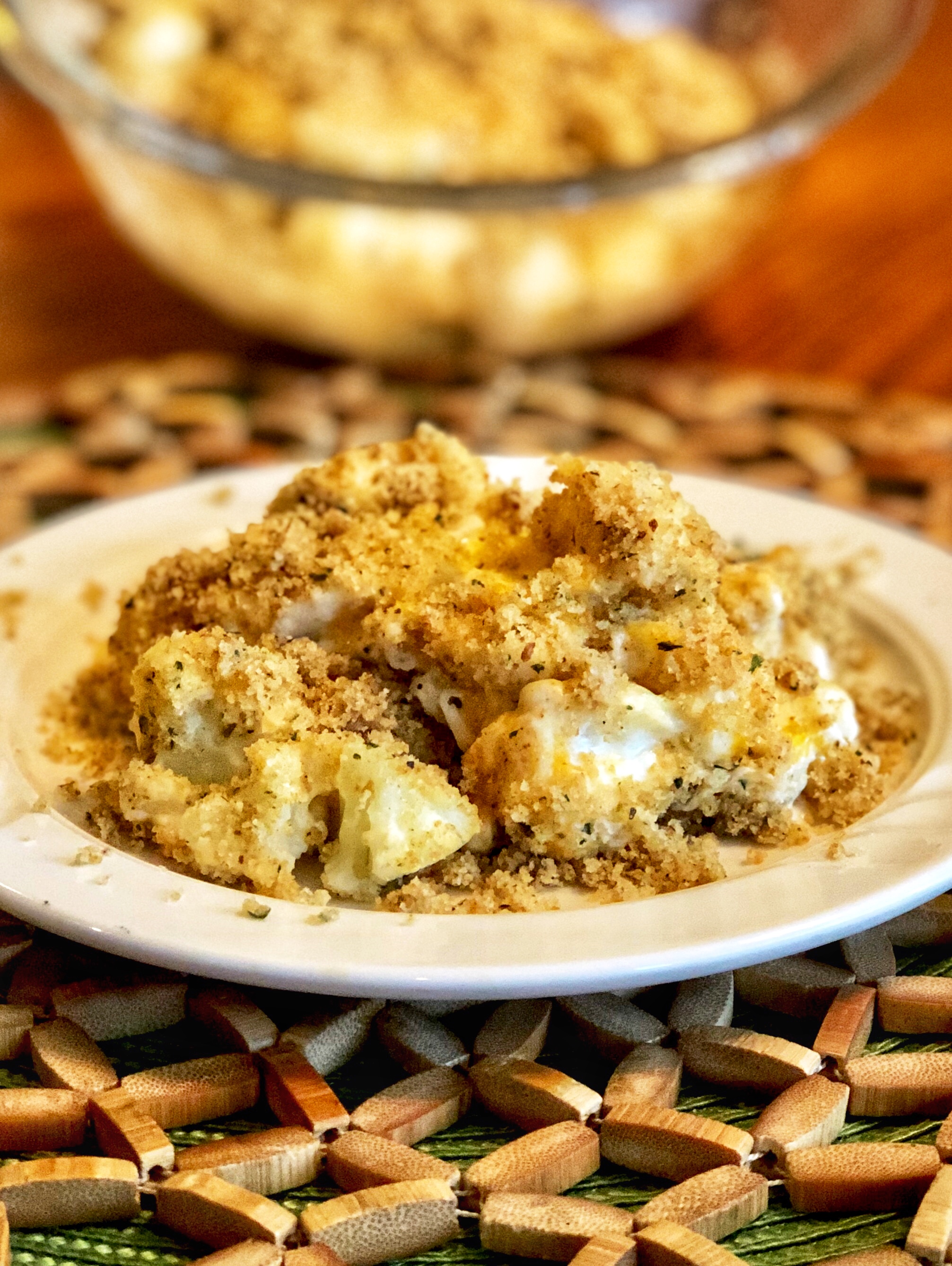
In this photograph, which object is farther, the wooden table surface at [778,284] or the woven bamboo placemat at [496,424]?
the wooden table surface at [778,284]

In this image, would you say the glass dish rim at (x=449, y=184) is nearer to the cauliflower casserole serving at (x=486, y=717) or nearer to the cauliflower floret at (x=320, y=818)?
the cauliflower casserole serving at (x=486, y=717)

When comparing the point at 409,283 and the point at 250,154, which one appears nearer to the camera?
the point at 250,154

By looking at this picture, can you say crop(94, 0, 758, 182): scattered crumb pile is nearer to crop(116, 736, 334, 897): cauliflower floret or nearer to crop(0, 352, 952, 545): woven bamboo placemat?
crop(0, 352, 952, 545): woven bamboo placemat

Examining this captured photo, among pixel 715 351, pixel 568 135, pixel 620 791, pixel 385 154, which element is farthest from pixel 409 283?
pixel 620 791

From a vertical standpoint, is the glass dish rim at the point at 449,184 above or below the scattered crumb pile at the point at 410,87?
below

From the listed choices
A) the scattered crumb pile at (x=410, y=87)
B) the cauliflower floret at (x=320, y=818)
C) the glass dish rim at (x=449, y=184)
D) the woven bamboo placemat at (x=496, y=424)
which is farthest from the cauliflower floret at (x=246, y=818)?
the scattered crumb pile at (x=410, y=87)

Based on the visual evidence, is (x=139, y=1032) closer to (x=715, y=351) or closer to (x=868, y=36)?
(x=715, y=351)
